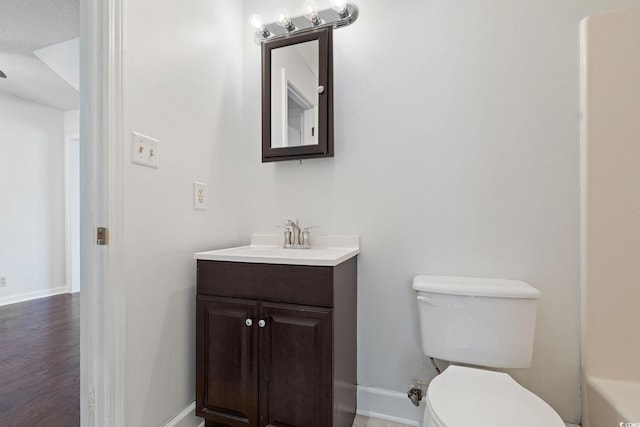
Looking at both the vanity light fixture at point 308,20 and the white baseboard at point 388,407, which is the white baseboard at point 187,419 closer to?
the white baseboard at point 388,407

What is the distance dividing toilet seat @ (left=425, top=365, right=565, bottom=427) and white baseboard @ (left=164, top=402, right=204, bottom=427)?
1.04 m

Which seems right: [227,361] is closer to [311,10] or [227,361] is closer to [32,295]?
[311,10]

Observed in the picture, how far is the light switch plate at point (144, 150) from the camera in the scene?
1.07m

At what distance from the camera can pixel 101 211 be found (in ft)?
3.22

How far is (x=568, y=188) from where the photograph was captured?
48.5 inches

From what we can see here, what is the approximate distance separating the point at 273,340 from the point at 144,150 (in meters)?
0.90

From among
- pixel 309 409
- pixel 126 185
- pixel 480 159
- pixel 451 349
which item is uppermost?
pixel 480 159

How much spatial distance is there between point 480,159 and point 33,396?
2.58 m

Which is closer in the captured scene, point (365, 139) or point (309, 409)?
point (309, 409)

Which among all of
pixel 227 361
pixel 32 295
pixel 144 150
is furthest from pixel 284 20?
pixel 32 295

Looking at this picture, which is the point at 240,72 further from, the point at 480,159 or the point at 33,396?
the point at 33,396

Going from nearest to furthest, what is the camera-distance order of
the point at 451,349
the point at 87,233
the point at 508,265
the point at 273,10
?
the point at 87,233 → the point at 451,349 → the point at 508,265 → the point at 273,10

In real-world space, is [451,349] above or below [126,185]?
below

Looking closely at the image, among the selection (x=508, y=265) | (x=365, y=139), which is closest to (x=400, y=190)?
(x=365, y=139)
